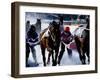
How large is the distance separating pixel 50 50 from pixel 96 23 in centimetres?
47

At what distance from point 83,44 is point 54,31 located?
0.90ft

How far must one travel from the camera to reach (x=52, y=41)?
1818mm

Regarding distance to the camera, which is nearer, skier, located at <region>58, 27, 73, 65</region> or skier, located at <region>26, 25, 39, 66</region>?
skier, located at <region>26, 25, 39, 66</region>

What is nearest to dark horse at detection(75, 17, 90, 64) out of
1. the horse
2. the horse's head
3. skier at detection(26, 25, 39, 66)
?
the horse

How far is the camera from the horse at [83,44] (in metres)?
1.92

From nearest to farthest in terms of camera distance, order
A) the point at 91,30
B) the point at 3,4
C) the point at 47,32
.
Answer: the point at 3,4
the point at 47,32
the point at 91,30

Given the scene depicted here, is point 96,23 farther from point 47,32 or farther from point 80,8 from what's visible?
point 47,32

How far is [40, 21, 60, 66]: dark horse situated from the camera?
179 centimetres

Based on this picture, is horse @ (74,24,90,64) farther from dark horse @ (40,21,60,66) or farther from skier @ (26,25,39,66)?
skier @ (26,25,39,66)

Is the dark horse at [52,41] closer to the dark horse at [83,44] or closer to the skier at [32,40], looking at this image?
the skier at [32,40]

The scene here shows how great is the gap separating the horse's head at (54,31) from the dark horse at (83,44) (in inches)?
6.6

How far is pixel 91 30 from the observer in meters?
1.98

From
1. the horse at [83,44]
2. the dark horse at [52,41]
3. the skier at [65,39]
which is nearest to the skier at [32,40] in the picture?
the dark horse at [52,41]

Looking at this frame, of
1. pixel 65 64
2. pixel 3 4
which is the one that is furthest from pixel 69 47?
pixel 3 4
